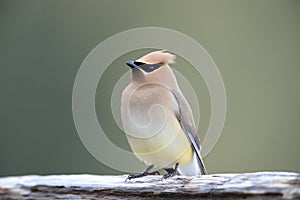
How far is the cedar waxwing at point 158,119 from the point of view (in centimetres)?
248

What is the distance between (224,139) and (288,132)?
488 mm

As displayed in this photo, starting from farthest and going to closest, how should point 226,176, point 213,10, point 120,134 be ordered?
point 213,10
point 120,134
point 226,176

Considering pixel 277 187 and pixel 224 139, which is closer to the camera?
pixel 277 187

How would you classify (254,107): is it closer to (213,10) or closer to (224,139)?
(224,139)

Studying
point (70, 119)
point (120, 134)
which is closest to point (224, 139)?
point (120, 134)

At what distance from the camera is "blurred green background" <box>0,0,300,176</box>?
193 inches

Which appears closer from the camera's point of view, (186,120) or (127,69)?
(186,120)

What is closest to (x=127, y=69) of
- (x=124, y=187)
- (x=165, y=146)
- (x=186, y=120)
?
(x=186, y=120)

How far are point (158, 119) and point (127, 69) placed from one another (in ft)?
7.44

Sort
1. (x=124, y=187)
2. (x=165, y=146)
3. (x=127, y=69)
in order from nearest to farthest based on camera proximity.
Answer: (x=124, y=187), (x=165, y=146), (x=127, y=69)

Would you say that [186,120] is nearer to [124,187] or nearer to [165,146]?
[165,146]

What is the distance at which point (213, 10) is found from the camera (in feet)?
18.0

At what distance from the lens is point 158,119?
251cm

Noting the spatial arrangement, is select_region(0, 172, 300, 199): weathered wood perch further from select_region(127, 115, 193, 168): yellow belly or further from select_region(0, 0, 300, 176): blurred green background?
select_region(0, 0, 300, 176): blurred green background
